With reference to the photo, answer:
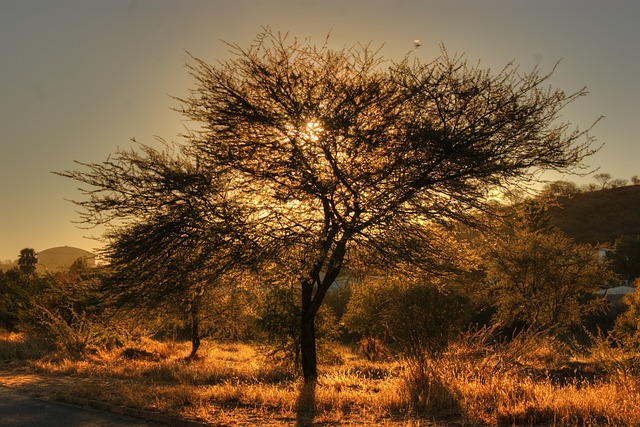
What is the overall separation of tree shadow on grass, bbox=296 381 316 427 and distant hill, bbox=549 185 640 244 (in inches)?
4145

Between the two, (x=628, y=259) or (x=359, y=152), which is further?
(x=628, y=259)

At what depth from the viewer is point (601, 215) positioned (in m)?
119

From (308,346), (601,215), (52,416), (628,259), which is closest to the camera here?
(52,416)

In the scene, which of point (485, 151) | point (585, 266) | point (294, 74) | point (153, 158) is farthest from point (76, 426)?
point (585, 266)

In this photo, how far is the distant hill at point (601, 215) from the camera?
4301 inches

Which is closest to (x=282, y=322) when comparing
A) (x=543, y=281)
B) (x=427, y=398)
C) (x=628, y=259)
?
(x=427, y=398)

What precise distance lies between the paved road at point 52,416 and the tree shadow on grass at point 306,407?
7.78 ft

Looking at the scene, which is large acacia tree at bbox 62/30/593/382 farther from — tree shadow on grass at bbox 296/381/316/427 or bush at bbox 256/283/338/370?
bush at bbox 256/283/338/370

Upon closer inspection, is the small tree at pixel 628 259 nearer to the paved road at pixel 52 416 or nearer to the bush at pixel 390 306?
the bush at pixel 390 306

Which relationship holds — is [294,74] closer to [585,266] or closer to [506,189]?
[506,189]

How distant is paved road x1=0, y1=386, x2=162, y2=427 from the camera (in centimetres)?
905

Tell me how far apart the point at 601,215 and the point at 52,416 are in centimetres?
12713

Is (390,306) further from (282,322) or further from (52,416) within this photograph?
(52,416)

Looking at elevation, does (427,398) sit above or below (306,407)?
above
